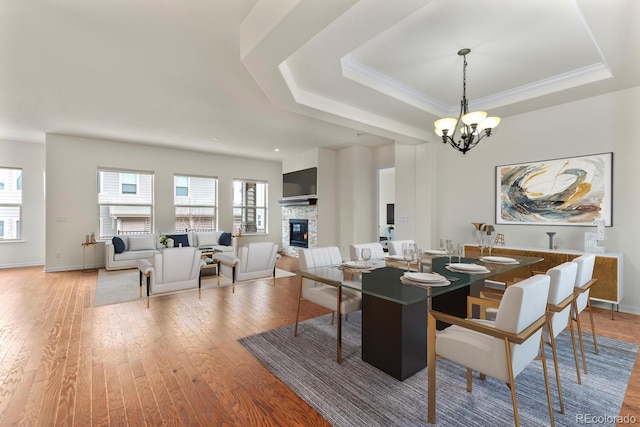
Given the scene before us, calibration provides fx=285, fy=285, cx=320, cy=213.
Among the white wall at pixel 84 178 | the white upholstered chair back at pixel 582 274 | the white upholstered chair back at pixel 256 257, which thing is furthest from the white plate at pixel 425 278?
the white wall at pixel 84 178

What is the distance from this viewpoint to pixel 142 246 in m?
6.49

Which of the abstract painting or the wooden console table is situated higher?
the abstract painting

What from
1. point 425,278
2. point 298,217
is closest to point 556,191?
point 425,278

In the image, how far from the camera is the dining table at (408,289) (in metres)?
1.73

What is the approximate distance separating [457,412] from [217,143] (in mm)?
6707

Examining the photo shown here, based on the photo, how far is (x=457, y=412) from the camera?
5.78ft

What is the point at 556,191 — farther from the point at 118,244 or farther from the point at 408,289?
the point at 118,244

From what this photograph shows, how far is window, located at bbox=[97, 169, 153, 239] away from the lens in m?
6.74

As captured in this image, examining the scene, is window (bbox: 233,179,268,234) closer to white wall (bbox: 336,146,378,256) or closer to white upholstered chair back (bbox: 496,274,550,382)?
white wall (bbox: 336,146,378,256)

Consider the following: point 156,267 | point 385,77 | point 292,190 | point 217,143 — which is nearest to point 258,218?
point 292,190

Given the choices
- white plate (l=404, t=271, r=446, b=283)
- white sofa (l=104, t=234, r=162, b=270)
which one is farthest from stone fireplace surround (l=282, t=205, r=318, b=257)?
white plate (l=404, t=271, r=446, b=283)

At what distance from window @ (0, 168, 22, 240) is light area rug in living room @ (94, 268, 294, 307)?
239 centimetres

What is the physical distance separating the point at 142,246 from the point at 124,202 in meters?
1.34

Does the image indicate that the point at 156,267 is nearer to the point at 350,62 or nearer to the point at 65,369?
the point at 65,369
